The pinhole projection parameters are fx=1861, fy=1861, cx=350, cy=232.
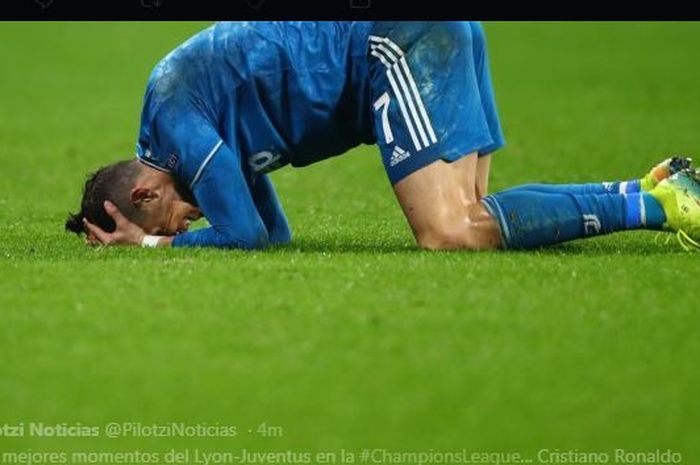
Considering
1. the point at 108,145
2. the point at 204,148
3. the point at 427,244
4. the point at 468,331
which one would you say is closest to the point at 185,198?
the point at 204,148

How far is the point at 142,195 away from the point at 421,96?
159 cm

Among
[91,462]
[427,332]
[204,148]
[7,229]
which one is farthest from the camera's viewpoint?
[7,229]

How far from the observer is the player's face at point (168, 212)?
10.1 m

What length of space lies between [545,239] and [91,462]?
3835 millimetres

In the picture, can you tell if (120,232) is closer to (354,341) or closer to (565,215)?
(565,215)

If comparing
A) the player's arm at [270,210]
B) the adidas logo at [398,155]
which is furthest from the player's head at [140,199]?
the adidas logo at [398,155]

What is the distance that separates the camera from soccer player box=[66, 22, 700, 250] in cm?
973

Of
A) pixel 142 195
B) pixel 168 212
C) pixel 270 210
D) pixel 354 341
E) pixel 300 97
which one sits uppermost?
pixel 300 97

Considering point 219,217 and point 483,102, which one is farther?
point 483,102

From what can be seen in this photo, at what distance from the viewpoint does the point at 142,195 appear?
10.0m

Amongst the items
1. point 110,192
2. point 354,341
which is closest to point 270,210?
point 110,192

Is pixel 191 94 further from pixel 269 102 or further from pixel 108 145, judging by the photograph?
pixel 108 145

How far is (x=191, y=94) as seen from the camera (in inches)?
387
